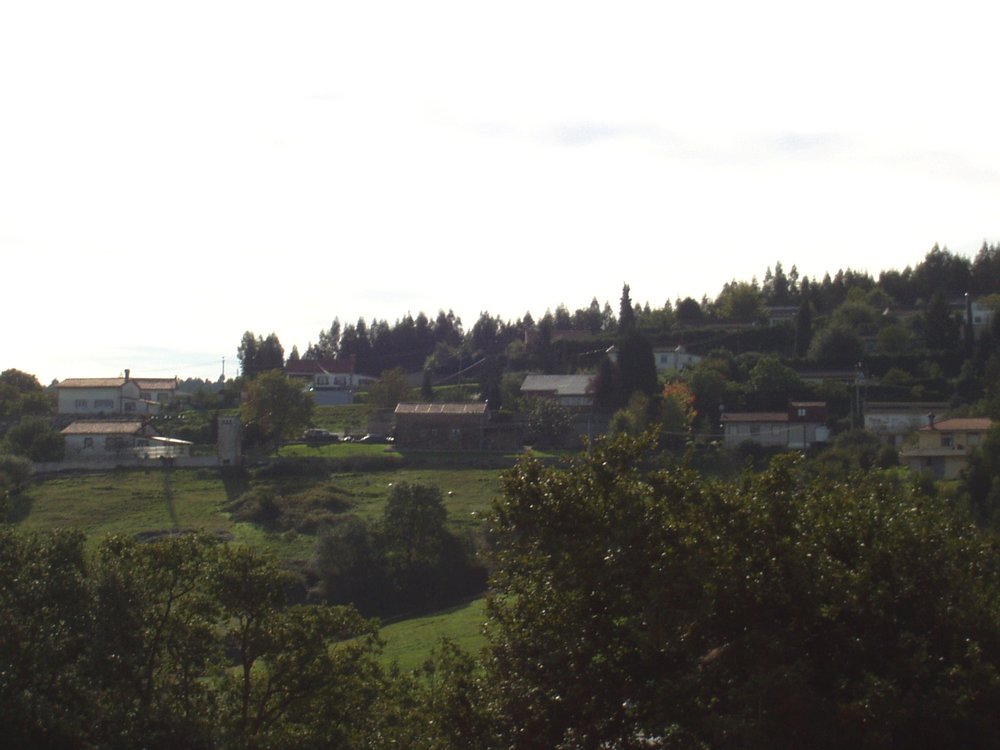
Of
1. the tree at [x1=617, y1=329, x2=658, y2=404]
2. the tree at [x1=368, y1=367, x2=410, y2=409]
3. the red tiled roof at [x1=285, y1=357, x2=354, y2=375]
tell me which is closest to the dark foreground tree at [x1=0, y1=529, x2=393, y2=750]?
the tree at [x1=617, y1=329, x2=658, y2=404]

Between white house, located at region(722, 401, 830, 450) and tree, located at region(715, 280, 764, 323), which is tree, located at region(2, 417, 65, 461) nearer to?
white house, located at region(722, 401, 830, 450)

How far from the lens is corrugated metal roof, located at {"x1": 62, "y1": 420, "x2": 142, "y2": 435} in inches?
2591

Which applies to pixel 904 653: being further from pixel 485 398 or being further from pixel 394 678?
pixel 485 398

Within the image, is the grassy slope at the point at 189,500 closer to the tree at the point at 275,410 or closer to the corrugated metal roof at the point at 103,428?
the tree at the point at 275,410

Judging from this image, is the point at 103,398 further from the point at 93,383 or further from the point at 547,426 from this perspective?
the point at 547,426

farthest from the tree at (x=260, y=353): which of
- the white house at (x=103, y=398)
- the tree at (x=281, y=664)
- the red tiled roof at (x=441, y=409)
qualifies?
the tree at (x=281, y=664)

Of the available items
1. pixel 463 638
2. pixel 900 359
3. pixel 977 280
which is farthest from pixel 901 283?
pixel 463 638

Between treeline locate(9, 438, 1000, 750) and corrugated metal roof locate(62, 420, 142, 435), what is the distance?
50644 mm

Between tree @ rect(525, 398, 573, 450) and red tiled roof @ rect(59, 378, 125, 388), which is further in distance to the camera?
red tiled roof @ rect(59, 378, 125, 388)

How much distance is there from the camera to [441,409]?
223 ft

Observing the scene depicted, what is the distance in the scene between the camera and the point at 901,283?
331ft

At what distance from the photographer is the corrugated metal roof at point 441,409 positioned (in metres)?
67.2

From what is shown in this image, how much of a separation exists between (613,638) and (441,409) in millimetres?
54861

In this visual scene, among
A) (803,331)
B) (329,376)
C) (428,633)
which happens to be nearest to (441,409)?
(803,331)
